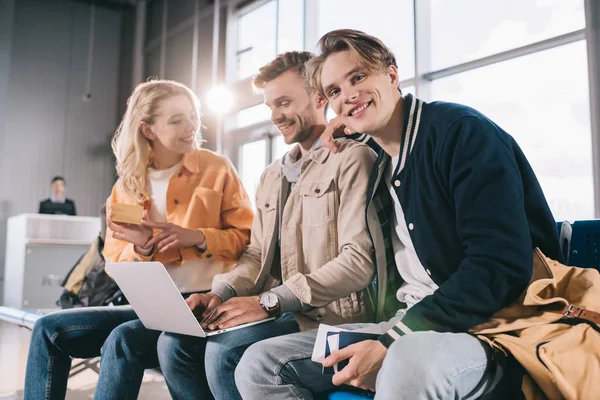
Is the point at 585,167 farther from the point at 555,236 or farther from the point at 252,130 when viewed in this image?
the point at 252,130

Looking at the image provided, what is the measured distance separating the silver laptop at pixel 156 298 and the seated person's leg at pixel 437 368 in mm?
620

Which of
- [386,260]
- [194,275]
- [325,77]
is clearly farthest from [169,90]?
[386,260]

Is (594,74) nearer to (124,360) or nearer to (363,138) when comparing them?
(363,138)

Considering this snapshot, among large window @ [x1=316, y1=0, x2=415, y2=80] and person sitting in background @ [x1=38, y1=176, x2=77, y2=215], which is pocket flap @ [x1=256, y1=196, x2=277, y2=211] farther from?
person sitting in background @ [x1=38, y1=176, x2=77, y2=215]

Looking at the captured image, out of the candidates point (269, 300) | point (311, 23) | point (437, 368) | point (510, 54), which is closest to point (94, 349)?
point (269, 300)

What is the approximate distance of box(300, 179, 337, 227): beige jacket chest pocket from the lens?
1622 millimetres

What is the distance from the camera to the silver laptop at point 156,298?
144cm

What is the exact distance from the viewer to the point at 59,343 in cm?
194

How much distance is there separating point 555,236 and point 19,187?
30.1ft

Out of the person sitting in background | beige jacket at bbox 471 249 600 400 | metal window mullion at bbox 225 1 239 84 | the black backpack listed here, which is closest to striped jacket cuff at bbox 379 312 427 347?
beige jacket at bbox 471 249 600 400

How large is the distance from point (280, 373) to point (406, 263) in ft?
1.43

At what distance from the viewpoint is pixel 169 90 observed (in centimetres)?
221

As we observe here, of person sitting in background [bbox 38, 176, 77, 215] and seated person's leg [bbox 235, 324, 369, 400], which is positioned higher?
person sitting in background [bbox 38, 176, 77, 215]

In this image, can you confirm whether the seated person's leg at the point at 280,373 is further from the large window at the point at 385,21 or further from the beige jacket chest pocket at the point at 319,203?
the large window at the point at 385,21
